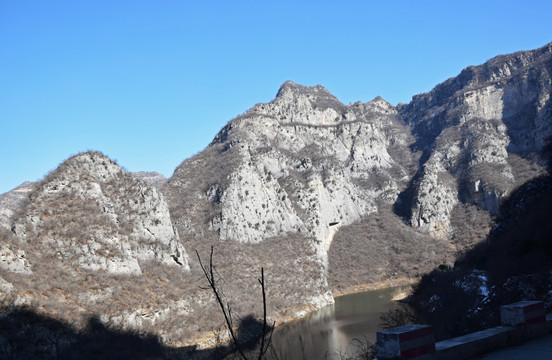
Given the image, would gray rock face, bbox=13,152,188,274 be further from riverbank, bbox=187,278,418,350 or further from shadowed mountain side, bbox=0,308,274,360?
riverbank, bbox=187,278,418,350

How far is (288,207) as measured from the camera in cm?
7738

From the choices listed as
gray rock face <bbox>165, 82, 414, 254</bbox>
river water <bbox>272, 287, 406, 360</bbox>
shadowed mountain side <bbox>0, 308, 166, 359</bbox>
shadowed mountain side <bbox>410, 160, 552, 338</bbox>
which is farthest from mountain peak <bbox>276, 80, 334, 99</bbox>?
→ shadowed mountain side <bbox>0, 308, 166, 359</bbox>

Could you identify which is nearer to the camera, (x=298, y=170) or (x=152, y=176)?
(x=298, y=170)

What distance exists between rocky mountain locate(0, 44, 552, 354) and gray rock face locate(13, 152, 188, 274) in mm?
146

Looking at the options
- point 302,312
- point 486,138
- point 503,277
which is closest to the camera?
point 503,277

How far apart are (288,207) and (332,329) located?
1436 inches

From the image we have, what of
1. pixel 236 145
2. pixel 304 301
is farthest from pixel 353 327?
pixel 236 145

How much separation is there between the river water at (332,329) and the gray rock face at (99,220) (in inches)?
603

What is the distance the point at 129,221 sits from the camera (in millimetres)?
44281

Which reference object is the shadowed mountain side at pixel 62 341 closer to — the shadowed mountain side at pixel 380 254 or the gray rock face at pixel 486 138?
the shadowed mountain side at pixel 380 254

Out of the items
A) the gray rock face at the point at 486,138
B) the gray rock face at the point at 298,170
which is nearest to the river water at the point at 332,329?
the gray rock face at the point at 298,170

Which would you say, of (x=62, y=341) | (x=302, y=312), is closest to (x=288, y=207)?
(x=302, y=312)

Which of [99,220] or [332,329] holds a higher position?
[99,220]

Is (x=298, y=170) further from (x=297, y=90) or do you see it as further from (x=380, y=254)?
(x=297, y=90)
